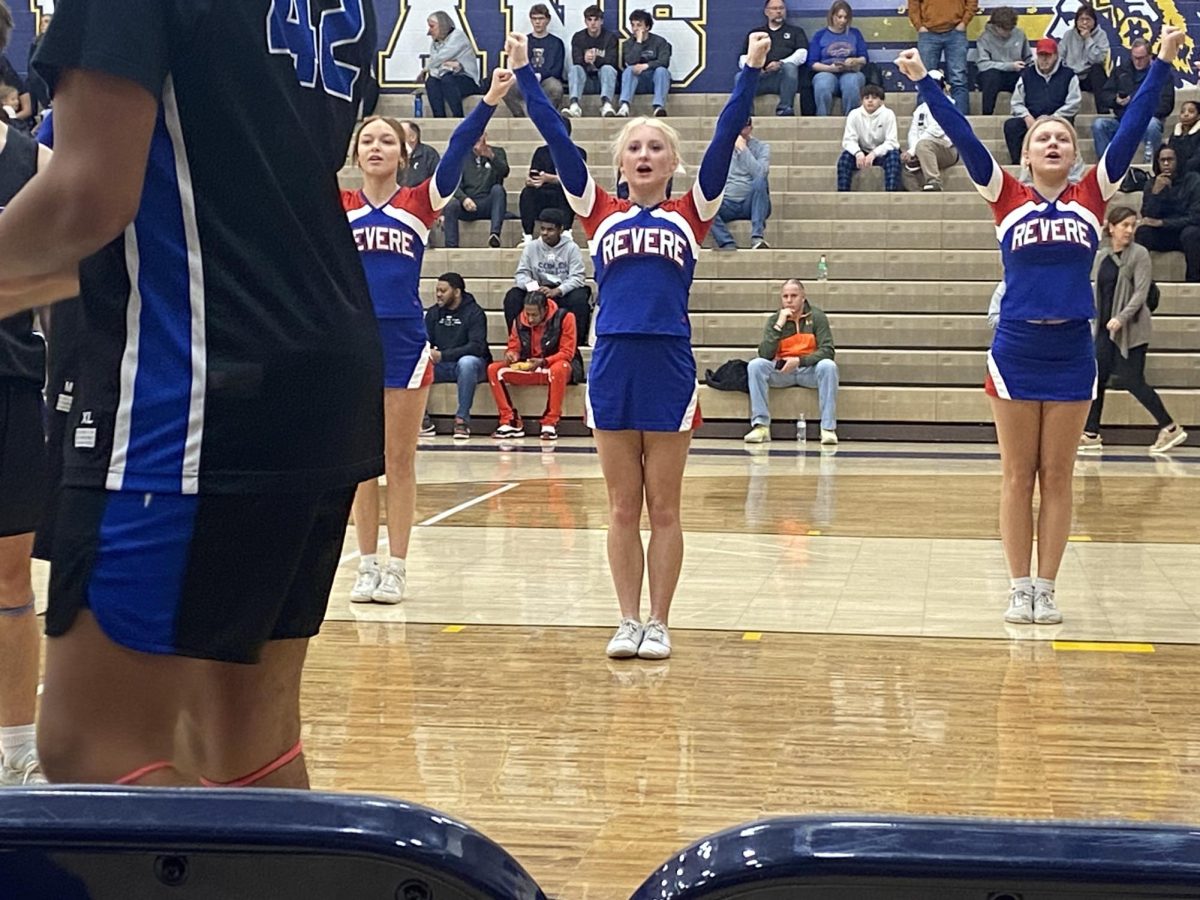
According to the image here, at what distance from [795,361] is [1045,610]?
23.9 feet

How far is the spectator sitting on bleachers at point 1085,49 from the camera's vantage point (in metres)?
15.8

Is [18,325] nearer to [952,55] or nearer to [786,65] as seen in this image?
[786,65]

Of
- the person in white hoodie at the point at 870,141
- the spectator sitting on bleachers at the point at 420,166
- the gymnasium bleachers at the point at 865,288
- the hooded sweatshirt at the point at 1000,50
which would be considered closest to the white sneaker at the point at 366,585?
the gymnasium bleachers at the point at 865,288

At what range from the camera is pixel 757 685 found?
4.52 meters

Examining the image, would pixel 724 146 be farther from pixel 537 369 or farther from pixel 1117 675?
pixel 537 369

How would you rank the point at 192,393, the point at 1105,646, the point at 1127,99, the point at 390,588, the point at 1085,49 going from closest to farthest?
the point at 192,393
the point at 1105,646
the point at 390,588
the point at 1127,99
the point at 1085,49

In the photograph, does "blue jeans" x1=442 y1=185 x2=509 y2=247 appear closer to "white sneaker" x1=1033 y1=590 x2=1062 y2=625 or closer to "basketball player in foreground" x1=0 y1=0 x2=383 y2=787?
"white sneaker" x1=1033 y1=590 x2=1062 y2=625

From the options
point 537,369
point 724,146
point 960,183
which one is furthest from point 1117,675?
point 960,183

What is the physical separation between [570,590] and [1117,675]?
219cm

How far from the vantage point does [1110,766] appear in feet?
12.2

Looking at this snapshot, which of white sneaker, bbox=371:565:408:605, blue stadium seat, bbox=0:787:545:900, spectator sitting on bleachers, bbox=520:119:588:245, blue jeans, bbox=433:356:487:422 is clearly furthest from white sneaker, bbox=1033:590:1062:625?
spectator sitting on bleachers, bbox=520:119:588:245

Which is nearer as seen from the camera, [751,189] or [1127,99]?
[751,189]

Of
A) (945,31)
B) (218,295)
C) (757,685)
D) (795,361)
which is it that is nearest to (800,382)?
(795,361)

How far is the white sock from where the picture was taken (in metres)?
3.47
